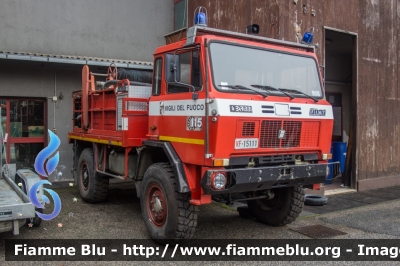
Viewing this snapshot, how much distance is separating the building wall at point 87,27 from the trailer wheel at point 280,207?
247 inches

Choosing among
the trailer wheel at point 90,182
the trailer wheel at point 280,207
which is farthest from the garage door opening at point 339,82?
the trailer wheel at point 90,182

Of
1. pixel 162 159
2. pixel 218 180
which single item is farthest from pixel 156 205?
pixel 218 180

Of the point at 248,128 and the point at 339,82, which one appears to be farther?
the point at 339,82

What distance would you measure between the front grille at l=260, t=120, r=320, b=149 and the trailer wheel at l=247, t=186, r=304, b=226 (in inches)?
38.5

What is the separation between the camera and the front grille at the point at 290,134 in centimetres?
521

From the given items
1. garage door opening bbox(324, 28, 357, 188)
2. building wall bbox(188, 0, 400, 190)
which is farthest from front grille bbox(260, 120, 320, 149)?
garage door opening bbox(324, 28, 357, 188)

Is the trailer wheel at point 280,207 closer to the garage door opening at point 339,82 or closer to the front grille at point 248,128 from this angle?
the front grille at point 248,128

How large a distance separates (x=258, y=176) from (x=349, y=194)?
201 inches

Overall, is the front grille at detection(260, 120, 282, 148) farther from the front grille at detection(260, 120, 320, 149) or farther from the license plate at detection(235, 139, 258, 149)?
the license plate at detection(235, 139, 258, 149)

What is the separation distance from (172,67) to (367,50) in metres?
6.45

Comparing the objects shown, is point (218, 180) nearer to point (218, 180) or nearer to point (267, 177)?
point (218, 180)

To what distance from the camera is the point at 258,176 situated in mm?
4973

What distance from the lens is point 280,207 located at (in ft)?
21.0

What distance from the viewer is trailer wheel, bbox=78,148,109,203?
7.77 meters
